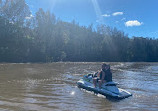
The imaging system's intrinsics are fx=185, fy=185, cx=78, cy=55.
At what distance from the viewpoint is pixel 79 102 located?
8289mm

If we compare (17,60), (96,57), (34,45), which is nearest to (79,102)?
(17,60)

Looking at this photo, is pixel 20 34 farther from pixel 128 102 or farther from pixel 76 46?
pixel 128 102

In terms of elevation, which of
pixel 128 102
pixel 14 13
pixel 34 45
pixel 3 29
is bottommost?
pixel 128 102

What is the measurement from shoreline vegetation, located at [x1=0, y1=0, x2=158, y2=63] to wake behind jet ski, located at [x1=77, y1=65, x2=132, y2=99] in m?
32.0

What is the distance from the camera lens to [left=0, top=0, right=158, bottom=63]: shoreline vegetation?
42469 mm

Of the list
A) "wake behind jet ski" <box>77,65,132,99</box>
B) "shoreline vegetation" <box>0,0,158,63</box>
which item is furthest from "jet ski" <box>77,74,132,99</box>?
"shoreline vegetation" <box>0,0,158,63</box>

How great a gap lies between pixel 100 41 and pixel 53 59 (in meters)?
33.6

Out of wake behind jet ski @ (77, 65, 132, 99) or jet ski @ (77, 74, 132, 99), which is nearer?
jet ski @ (77, 74, 132, 99)

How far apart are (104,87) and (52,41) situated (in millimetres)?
45648

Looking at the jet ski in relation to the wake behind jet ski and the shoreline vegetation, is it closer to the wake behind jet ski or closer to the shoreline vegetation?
the wake behind jet ski

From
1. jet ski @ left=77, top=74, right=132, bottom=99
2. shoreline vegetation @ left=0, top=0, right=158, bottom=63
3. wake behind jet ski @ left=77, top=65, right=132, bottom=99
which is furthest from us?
shoreline vegetation @ left=0, top=0, right=158, bottom=63

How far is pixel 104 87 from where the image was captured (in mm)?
10352

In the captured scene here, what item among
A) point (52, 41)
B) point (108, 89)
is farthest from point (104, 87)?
point (52, 41)

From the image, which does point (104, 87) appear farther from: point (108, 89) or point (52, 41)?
point (52, 41)
